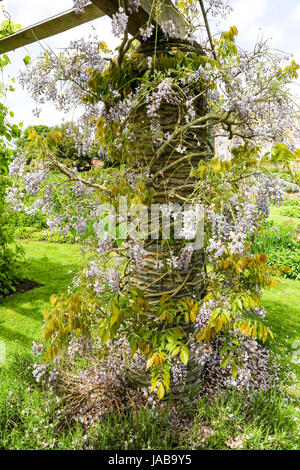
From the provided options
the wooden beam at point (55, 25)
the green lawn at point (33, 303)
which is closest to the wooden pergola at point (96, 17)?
the wooden beam at point (55, 25)

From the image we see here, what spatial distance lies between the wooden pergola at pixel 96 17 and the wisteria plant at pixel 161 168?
0.06 m

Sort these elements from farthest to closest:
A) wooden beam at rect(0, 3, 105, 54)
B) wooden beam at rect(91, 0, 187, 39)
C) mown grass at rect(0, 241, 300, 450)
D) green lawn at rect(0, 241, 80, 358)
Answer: green lawn at rect(0, 241, 80, 358), wooden beam at rect(0, 3, 105, 54), mown grass at rect(0, 241, 300, 450), wooden beam at rect(91, 0, 187, 39)

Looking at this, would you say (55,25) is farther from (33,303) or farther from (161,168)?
(33,303)

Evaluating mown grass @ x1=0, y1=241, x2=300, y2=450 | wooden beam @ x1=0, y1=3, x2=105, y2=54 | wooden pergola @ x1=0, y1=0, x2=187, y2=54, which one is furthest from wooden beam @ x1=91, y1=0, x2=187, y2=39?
mown grass @ x1=0, y1=241, x2=300, y2=450

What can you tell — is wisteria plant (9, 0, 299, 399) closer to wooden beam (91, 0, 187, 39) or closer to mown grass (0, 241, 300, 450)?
wooden beam (91, 0, 187, 39)

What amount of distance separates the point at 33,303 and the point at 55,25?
3618 mm

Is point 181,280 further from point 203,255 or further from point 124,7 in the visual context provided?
point 124,7

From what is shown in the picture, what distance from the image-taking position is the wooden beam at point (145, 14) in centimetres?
203

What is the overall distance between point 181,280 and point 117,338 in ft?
2.31

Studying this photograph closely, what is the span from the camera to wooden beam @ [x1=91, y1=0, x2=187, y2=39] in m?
2.03

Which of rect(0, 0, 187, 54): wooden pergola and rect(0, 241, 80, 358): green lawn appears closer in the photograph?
rect(0, 0, 187, 54): wooden pergola

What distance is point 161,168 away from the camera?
7.85 feet

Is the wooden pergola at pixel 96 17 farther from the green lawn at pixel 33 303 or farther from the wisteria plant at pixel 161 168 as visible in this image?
the green lawn at pixel 33 303
